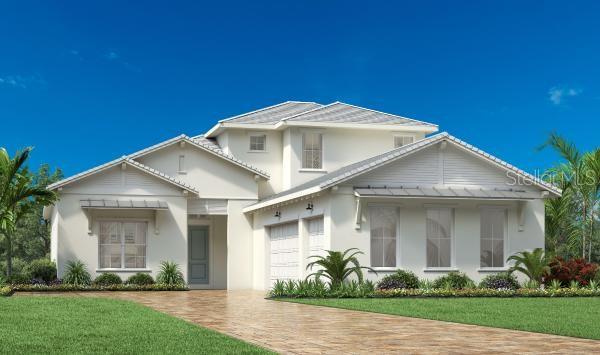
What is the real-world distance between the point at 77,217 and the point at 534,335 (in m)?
20.7

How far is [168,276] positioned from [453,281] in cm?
1034

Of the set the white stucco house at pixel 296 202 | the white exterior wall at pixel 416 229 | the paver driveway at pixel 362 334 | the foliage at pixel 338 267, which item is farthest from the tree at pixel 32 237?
the paver driveway at pixel 362 334

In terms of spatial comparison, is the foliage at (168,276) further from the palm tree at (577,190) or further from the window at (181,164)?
the palm tree at (577,190)

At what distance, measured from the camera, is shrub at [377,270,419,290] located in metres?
25.4

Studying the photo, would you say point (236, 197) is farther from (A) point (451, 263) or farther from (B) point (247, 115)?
(A) point (451, 263)

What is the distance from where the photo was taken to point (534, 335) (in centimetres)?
1298

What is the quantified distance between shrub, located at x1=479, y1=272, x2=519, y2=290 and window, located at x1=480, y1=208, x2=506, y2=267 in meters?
0.61

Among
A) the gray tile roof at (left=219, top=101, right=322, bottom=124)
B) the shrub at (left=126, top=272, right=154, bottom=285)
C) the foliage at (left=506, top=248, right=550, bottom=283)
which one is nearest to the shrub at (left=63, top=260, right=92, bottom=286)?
the shrub at (left=126, top=272, right=154, bottom=285)

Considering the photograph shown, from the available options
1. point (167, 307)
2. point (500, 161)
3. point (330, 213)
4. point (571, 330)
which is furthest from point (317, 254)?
point (571, 330)

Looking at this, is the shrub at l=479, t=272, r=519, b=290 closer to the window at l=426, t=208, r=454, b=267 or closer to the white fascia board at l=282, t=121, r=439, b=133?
the window at l=426, t=208, r=454, b=267

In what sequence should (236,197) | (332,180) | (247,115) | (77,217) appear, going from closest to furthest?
(332,180) < (77,217) < (236,197) < (247,115)

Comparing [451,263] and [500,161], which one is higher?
[500,161]


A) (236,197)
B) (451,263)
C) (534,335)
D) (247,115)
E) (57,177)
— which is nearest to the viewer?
(534,335)

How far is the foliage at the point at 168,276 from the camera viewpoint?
30422 mm
